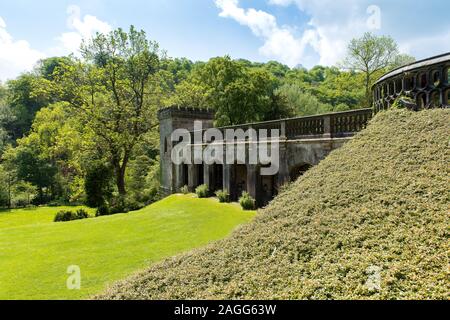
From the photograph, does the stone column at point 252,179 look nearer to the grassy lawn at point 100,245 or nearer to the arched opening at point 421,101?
the grassy lawn at point 100,245

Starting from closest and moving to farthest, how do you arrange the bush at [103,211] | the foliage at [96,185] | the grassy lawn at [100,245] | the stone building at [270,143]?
1. the grassy lawn at [100,245]
2. the stone building at [270,143]
3. the bush at [103,211]
4. the foliage at [96,185]

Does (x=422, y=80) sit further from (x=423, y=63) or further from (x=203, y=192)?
(x=203, y=192)

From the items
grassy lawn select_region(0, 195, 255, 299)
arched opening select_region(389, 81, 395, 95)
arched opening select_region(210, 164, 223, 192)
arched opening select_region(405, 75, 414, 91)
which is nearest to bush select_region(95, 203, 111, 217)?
grassy lawn select_region(0, 195, 255, 299)

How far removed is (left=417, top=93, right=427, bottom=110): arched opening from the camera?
29.7ft

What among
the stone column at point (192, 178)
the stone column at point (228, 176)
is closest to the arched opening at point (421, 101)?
the stone column at point (228, 176)

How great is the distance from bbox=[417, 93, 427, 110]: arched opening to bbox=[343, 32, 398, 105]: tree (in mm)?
29587

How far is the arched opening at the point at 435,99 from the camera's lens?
8.67 meters

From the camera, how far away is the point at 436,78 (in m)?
9.11

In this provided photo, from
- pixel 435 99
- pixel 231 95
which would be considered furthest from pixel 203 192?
pixel 231 95

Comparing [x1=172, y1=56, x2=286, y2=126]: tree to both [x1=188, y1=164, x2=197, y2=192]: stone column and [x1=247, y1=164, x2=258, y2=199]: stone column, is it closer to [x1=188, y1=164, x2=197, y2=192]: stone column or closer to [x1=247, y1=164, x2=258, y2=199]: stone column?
[x1=188, y1=164, x2=197, y2=192]: stone column

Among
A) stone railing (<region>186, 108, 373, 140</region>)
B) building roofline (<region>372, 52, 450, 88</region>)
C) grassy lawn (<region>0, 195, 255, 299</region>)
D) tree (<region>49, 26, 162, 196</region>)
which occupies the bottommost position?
grassy lawn (<region>0, 195, 255, 299</region>)

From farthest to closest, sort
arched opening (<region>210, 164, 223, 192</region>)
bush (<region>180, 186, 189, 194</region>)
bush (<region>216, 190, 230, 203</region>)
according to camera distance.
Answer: bush (<region>180, 186, 189, 194</region>), arched opening (<region>210, 164, 223, 192</region>), bush (<region>216, 190, 230, 203</region>)

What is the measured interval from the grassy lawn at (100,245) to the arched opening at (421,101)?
7.84 meters
